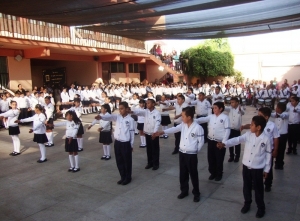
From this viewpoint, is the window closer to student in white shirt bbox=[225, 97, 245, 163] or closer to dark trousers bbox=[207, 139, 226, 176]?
student in white shirt bbox=[225, 97, 245, 163]

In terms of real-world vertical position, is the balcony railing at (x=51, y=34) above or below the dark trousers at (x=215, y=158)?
above

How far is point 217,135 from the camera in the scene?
533 cm

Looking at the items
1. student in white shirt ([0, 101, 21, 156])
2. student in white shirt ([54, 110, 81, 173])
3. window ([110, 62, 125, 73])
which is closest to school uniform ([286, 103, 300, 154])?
student in white shirt ([54, 110, 81, 173])

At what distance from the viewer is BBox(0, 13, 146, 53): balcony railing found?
36.6 feet

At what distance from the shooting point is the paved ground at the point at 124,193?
4172 millimetres

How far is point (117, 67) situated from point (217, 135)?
54.4ft

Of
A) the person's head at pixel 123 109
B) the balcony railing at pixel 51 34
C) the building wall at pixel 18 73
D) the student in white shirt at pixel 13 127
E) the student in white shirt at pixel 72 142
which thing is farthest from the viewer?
the building wall at pixel 18 73

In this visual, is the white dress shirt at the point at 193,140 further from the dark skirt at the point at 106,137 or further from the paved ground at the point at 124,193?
the dark skirt at the point at 106,137

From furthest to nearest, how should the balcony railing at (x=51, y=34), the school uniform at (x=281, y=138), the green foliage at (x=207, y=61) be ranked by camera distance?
1. the green foliage at (x=207, y=61)
2. the balcony railing at (x=51, y=34)
3. the school uniform at (x=281, y=138)

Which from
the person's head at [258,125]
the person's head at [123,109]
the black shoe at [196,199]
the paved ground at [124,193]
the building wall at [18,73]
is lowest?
the paved ground at [124,193]

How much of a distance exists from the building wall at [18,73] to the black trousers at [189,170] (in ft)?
38.1

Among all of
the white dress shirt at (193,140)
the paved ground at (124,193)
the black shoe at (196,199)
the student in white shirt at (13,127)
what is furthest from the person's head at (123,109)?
the student in white shirt at (13,127)

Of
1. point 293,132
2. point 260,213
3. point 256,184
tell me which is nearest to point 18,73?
point 293,132

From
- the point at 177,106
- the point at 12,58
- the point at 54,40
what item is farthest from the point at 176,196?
the point at 12,58
